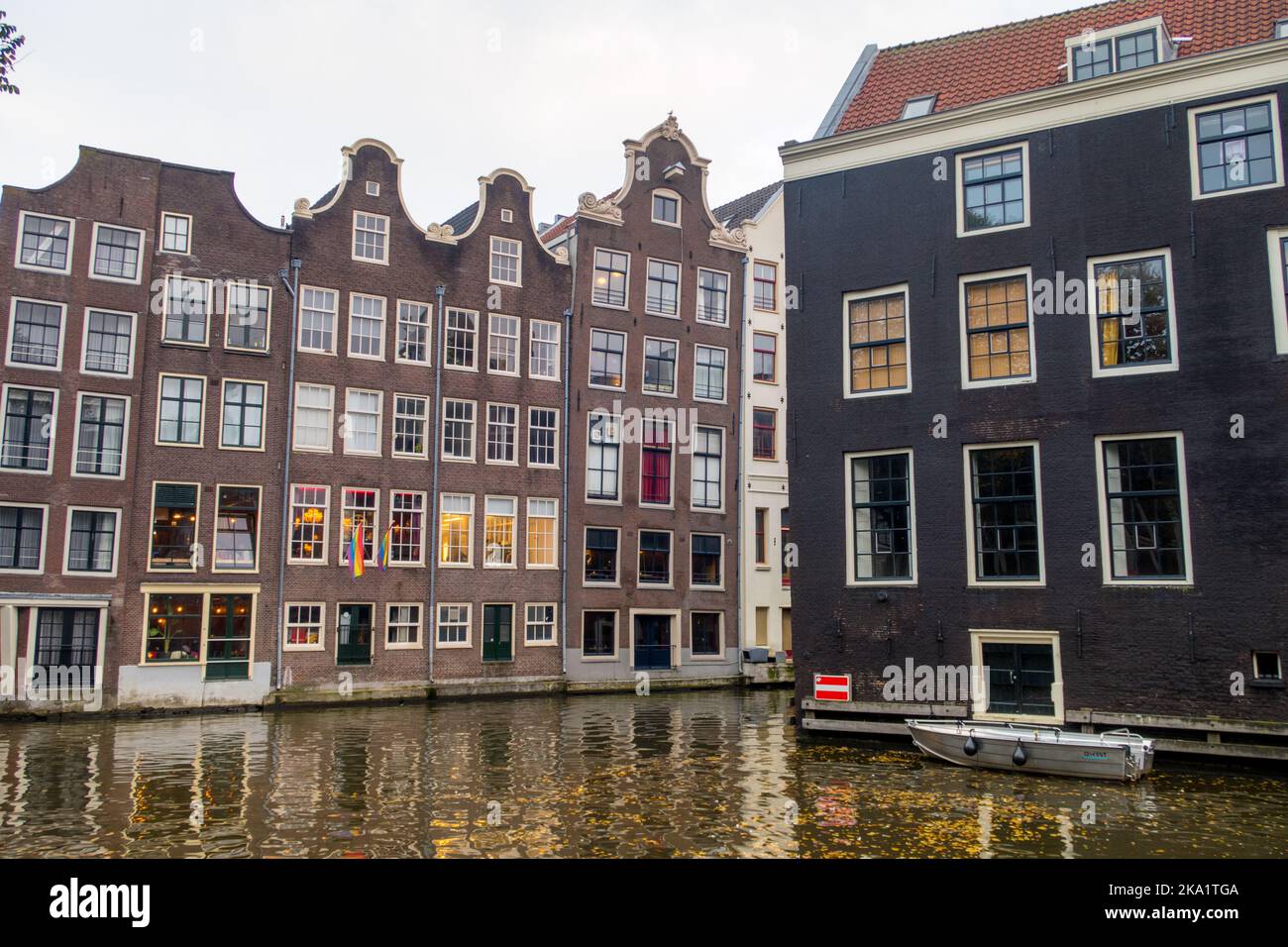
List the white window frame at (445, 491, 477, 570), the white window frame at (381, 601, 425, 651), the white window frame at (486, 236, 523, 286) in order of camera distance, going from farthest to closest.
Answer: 1. the white window frame at (486, 236, 523, 286)
2. the white window frame at (445, 491, 477, 570)
3. the white window frame at (381, 601, 425, 651)

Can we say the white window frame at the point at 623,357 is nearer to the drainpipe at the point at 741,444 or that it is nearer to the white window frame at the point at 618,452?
the white window frame at the point at 618,452

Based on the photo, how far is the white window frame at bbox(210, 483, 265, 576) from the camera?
31.6 meters

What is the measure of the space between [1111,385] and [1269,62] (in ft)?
22.2

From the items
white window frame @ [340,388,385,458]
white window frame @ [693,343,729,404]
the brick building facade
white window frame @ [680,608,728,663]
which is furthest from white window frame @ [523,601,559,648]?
white window frame @ [693,343,729,404]

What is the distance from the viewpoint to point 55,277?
30.1 meters

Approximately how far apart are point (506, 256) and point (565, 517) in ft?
33.4

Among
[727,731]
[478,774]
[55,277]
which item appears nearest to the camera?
[478,774]

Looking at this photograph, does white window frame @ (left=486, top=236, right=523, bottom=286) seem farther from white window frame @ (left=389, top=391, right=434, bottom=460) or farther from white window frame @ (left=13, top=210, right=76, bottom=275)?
white window frame @ (left=13, top=210, right=76, bottom=275)

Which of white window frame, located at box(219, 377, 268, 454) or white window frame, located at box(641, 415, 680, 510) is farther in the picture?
white window frame, located at box(641, 415, 680, 510)

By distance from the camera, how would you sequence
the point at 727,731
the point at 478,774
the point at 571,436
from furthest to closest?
the point at 571,436
the point at 727,731
the point at 478,774

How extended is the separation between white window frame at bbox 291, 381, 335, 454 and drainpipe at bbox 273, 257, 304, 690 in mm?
103

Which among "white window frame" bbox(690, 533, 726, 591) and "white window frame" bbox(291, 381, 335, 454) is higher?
"white window frame" bbox(291, 381, 335, 454)

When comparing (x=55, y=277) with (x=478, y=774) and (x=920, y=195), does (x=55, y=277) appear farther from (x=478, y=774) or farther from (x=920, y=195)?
(x=920, y=195)
